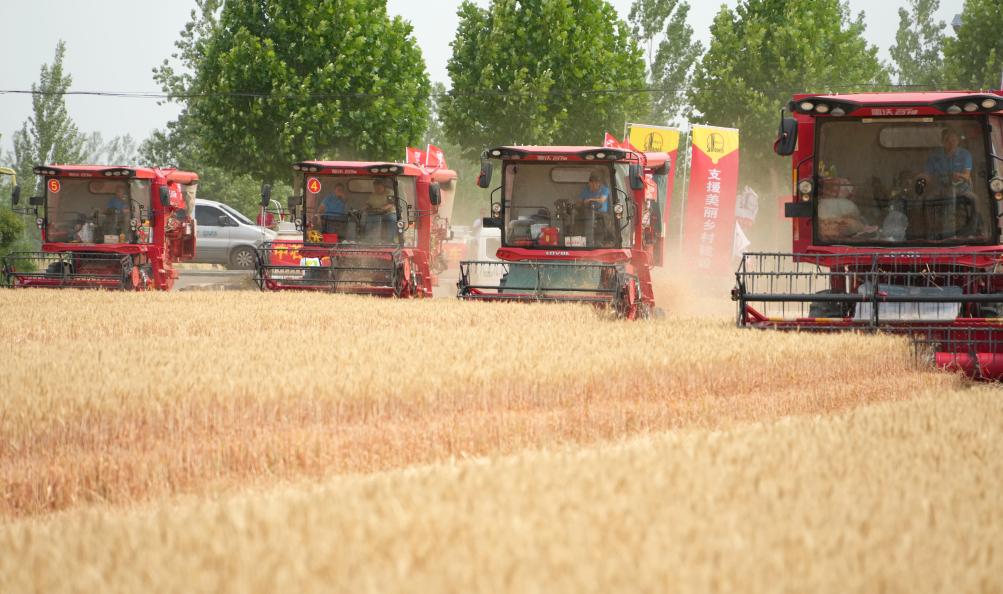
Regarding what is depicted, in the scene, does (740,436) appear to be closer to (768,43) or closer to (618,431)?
(618,431)

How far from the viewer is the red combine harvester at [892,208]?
419 inches

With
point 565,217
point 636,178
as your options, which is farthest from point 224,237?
point 636,178

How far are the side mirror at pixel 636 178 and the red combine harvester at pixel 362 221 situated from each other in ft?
13.8

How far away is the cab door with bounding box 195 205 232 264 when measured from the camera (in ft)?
95.2

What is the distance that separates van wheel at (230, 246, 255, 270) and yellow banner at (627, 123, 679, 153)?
10.00m

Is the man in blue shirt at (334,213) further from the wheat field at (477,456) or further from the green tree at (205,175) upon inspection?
the green tree at (205,175)

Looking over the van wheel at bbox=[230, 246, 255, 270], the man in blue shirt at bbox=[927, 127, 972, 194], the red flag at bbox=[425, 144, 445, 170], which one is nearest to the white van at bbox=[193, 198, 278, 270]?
the van wheel at bbox=[230, 246, 255, 270]

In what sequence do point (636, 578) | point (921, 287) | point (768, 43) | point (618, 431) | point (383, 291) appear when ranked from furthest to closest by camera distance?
point (768, 43) < point (383, 291) < point (921, 287) < point (618, 431) < point (636, 578)

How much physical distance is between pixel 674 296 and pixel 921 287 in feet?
31.3

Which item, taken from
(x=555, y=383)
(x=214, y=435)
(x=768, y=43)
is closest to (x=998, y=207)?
(x=555, y=383)

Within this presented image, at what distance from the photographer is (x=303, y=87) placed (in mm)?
29391

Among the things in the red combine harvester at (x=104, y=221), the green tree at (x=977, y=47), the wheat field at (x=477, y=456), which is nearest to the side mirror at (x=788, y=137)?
the wheat field at (x=477, y=456)

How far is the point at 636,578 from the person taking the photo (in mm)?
A: 3020

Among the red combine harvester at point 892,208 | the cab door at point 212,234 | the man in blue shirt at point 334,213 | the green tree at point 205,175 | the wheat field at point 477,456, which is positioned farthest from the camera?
the green tree at point 205,175
